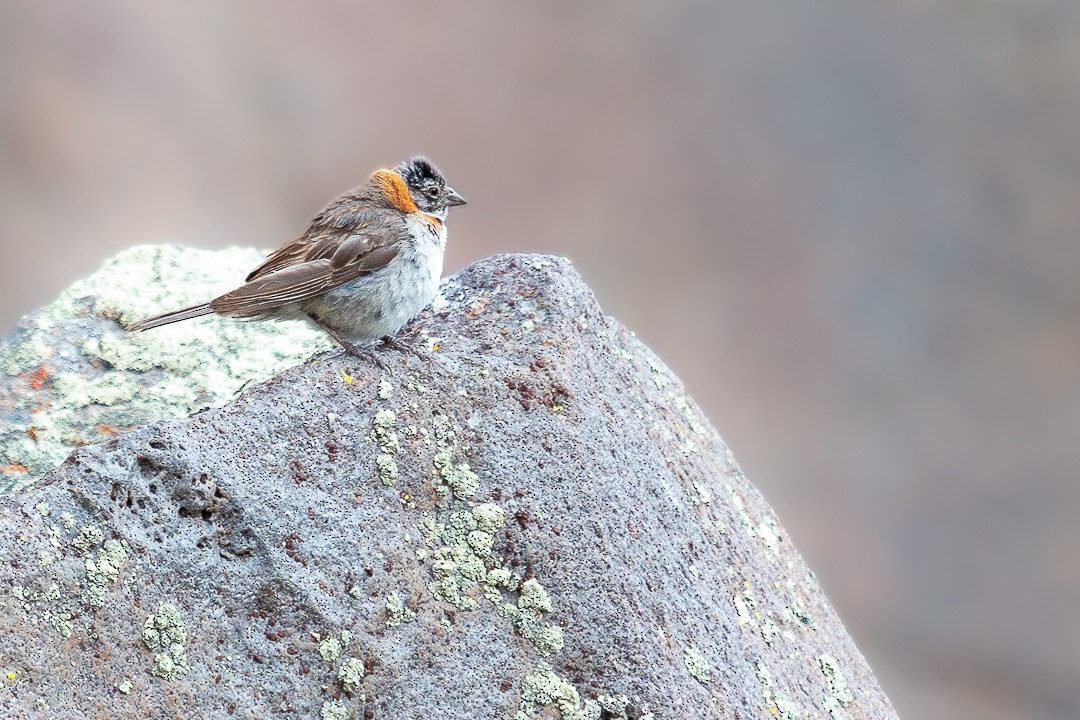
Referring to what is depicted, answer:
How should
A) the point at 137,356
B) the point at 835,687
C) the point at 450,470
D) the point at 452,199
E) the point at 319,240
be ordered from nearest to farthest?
1. the point at 450,470
2. the point at 835,687
3. the point at 137,356
4. the point at 319,240
5. the point at 452,199

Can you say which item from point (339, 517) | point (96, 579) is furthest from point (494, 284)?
point (96, 579)

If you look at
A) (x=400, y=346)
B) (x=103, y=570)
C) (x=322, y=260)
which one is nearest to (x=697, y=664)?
(x=400, y=346)

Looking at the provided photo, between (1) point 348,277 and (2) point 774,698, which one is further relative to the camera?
(1) point 348,277

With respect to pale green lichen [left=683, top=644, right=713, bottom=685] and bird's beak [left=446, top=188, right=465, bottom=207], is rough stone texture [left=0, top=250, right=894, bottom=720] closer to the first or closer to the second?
pale green lichen [left=683, top=644, right=713, bottom=685]

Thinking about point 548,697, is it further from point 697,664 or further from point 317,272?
point 317,272

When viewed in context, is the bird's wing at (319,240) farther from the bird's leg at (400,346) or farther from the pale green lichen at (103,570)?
the pale green lichen at (103,570)

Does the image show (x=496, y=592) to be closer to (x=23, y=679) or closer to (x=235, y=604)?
(x=235, y=604)

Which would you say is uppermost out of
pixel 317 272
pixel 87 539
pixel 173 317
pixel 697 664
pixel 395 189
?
pixel 395 189
